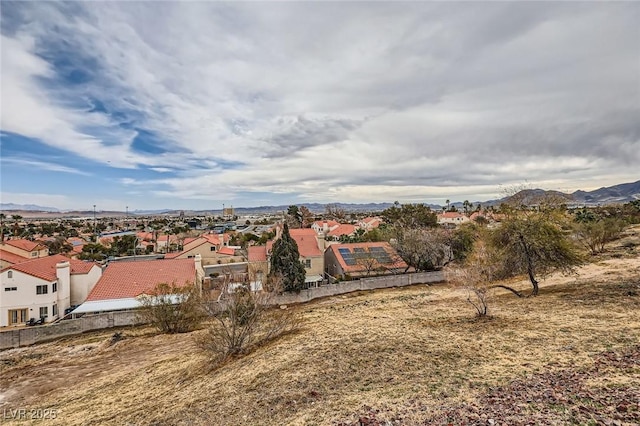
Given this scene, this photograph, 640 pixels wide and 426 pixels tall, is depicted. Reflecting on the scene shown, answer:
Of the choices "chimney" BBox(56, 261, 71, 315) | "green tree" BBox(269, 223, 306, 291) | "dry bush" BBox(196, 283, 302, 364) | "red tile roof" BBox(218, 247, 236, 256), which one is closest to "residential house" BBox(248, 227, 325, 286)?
"green tree" BBox(269, 223, 306, 291)

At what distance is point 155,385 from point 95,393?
2.55 metres

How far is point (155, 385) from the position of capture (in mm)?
12562

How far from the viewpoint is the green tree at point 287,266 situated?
28.3 m

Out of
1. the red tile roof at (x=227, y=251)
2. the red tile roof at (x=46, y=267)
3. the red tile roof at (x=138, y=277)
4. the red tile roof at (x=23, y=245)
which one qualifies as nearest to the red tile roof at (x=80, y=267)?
the red tile roof at (x=46, y=267)

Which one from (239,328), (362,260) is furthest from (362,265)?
(239,328)

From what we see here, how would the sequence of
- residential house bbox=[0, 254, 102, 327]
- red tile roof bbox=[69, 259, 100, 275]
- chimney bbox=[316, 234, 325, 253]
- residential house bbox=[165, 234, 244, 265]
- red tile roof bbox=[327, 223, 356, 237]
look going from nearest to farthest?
1. residential house bbox=[0, 254, 102, 327]
2. red tile roof bbox=[69, 259, 100, 275]
3. chimney bbox=[316, 234, 325, 253]
4. residential house bbox=[165, 234, 244, 265]
5. red tile roof bbox=[327, 223, 356, 237]

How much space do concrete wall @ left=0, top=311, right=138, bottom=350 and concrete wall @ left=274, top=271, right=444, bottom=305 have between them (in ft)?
37.5

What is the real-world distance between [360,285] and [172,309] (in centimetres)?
1662

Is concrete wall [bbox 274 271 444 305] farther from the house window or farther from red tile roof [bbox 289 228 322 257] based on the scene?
the house window

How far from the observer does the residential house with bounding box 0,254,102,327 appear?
2534cm

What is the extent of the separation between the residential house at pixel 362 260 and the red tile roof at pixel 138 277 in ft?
49.5

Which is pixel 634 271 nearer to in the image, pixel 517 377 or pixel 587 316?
pixel 587 316

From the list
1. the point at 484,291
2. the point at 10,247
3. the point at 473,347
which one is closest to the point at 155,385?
the point at 473,347

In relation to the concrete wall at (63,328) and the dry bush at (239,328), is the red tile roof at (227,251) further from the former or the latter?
the dry bush at (239,328)
